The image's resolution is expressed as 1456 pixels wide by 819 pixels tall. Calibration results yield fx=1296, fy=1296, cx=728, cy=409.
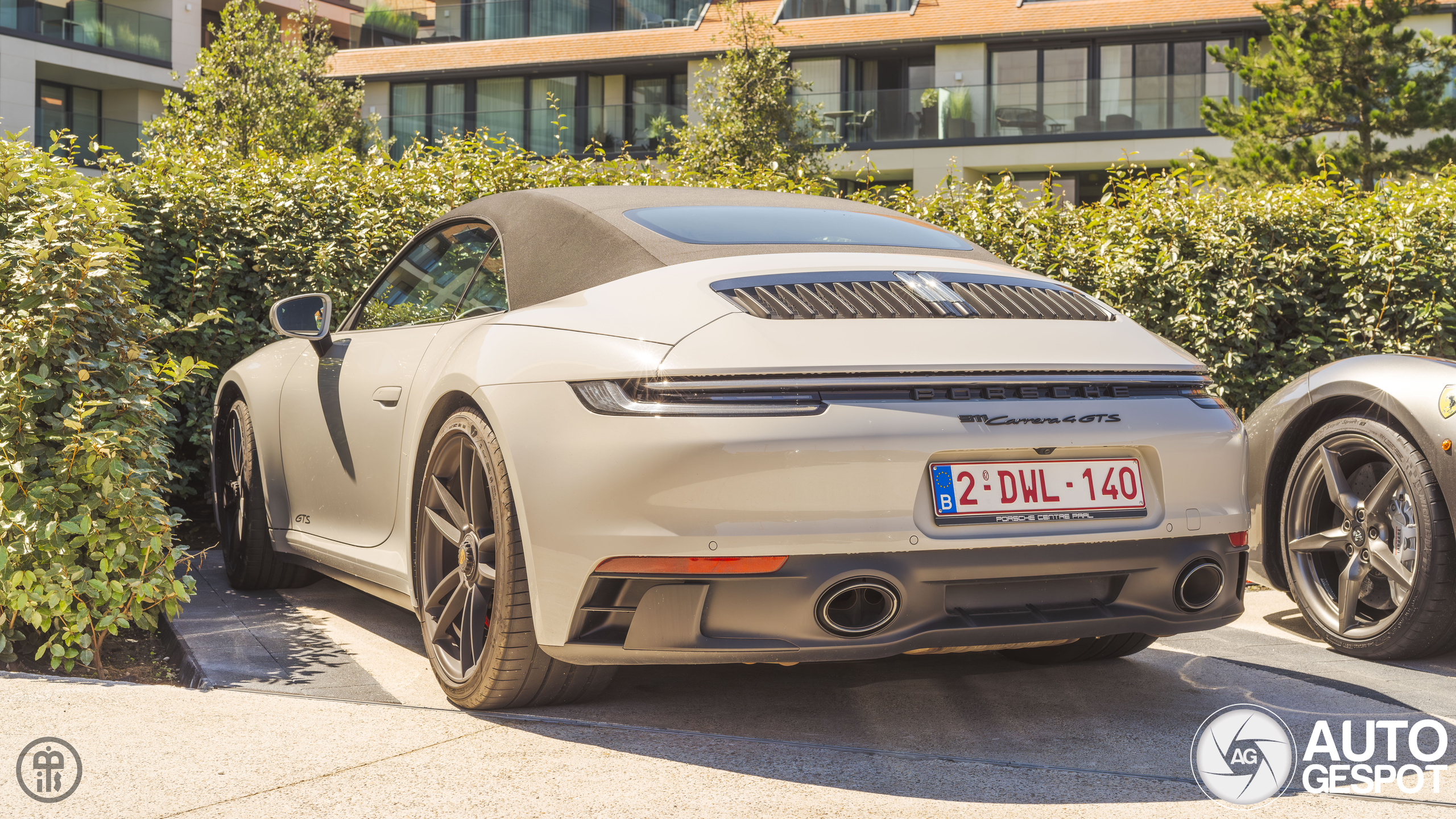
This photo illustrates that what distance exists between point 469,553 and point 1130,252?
460 cm

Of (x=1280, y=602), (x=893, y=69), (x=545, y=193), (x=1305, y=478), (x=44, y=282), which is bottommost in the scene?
(x=1280, y=602)

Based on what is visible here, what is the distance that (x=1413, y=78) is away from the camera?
70.3ft

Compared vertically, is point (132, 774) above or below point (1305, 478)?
below

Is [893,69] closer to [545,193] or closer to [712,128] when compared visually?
[712,128]

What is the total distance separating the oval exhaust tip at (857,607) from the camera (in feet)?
8.98

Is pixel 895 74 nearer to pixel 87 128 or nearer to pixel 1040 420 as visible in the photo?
pixel 87 128

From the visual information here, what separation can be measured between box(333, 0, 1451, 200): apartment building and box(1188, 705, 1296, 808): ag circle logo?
24.5m

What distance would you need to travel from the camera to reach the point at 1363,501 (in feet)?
14.0

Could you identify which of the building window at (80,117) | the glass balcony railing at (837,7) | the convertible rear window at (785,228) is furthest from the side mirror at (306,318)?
the building window at (80,117)

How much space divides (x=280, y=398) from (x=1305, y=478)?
367 cm

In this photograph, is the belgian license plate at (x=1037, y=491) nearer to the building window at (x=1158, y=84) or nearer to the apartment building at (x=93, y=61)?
the building window at (x=1158, y=84)

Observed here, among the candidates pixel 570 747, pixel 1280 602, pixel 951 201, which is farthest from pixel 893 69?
pixel 570 747

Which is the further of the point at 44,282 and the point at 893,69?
the point at 893,69

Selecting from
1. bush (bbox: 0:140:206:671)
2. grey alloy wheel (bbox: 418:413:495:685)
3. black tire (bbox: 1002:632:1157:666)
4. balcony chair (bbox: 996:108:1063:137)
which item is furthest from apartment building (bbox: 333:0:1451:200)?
grey alloy wheel (bbox: 418:413:495:685)
